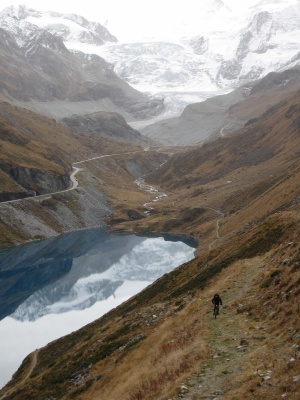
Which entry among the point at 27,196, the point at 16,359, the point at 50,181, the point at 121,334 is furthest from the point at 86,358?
the point at 50,181

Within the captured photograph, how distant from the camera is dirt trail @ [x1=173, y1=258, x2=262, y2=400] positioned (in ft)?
76.9

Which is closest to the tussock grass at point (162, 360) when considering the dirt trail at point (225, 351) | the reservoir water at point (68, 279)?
the dirt trail at point (225, 351)

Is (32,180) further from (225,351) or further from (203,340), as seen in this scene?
(225,351)

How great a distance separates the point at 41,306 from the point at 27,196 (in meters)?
72.5

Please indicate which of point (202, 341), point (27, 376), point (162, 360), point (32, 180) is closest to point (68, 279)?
point (27, 376)

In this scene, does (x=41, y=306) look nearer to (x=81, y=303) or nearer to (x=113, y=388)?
(x=81, y=303)

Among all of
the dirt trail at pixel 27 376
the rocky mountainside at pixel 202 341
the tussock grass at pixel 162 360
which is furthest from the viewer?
the dirt trail at pixel 27 376

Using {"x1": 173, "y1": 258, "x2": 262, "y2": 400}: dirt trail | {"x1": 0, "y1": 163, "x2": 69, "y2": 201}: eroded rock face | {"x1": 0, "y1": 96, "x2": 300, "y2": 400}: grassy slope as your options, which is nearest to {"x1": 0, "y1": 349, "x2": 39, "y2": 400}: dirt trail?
{"x1": 0, "y1": 96, "x2": 300, "y2": 400}: grassy slope

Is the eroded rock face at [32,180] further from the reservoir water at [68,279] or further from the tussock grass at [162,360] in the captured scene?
the tussock grass at [162,360]

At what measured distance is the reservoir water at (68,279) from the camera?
259 feet

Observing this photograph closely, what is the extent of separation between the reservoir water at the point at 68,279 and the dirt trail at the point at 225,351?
3311 centimetres

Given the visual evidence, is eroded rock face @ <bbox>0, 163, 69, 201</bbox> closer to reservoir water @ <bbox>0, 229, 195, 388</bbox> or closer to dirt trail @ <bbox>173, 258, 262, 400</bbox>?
reservoir water @ <bbox>0, 229, 195, 388</bbox>

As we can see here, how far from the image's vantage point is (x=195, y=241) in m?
132

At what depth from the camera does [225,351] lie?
28.1 m
